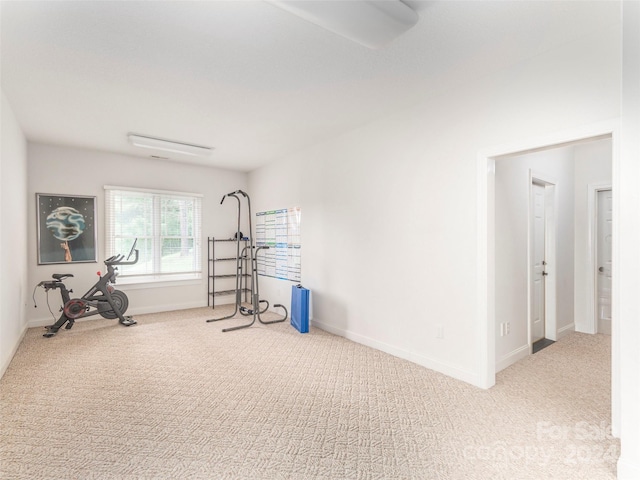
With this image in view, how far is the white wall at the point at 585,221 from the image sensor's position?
443 cm

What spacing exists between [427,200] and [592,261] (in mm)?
2990

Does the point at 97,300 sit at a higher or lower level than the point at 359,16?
lower

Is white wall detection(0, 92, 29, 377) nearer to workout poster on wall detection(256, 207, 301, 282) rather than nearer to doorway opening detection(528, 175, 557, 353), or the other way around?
workout poster on wall detection(256, 207, 301, 282)

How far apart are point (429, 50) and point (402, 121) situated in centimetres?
114

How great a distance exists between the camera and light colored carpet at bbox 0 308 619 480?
6.32 ft

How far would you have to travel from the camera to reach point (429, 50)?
247 centimetres

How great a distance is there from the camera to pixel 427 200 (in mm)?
3352

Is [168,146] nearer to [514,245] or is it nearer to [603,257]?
[514,245]

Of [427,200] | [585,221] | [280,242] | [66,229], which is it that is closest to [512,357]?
[427,200]

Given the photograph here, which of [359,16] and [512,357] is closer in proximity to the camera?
[359,16]

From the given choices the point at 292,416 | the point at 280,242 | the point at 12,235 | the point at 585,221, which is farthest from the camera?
the point at 280,242

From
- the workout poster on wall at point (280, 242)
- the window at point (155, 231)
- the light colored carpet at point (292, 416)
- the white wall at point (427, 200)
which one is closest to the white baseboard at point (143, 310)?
the window at point (155, 231)

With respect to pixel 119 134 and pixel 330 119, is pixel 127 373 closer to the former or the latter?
pixel 119 134

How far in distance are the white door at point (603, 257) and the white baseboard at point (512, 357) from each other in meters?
1.81
